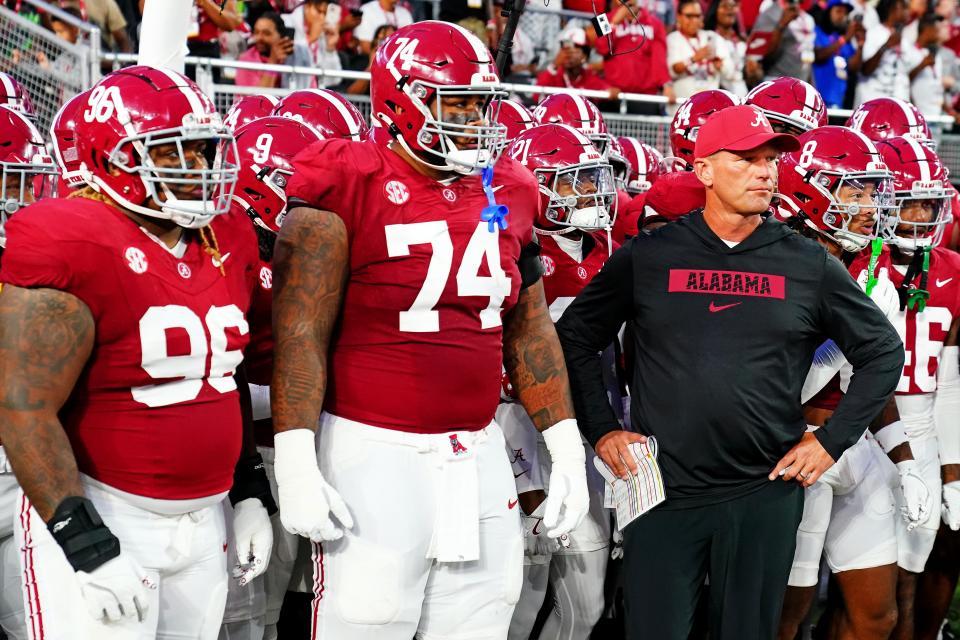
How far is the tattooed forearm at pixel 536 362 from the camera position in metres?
3.37

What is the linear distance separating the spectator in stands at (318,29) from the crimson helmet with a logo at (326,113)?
3.74 metres

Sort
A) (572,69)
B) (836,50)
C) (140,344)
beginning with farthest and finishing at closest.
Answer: (836,50) < (572,69) < (140,344)

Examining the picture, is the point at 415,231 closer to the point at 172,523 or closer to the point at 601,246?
the point at 172,523

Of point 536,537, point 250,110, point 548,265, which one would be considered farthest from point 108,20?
point 536,537

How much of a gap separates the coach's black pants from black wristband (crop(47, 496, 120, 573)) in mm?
1549

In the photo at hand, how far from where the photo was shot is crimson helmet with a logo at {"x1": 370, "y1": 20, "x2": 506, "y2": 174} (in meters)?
3.01

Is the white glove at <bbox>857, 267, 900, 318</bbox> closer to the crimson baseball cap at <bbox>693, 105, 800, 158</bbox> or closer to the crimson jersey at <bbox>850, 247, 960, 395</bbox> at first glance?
the crimson jersey at <bbox>850, 247, 960, 395</bbox>

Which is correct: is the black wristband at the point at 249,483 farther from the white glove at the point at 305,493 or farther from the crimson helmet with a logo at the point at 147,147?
the crimson helmet with a logo at the point at 147,147

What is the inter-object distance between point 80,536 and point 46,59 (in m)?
5.13

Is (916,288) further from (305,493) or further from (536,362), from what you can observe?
(305,493)

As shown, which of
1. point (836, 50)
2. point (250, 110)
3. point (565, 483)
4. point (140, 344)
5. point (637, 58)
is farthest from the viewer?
point (836, 50)

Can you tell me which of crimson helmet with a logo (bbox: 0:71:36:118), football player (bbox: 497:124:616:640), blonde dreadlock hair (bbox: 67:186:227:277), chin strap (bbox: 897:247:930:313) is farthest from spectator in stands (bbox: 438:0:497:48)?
blonde dreadlock hair (bbox: 67:186:227:277)

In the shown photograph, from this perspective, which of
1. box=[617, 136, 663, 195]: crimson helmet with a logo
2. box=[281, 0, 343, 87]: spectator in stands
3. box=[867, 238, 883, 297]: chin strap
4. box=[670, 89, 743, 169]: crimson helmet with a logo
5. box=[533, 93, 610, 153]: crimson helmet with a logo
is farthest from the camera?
box=[281, 0, 343, 87]: spectator in stands

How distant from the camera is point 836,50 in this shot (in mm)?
10297
